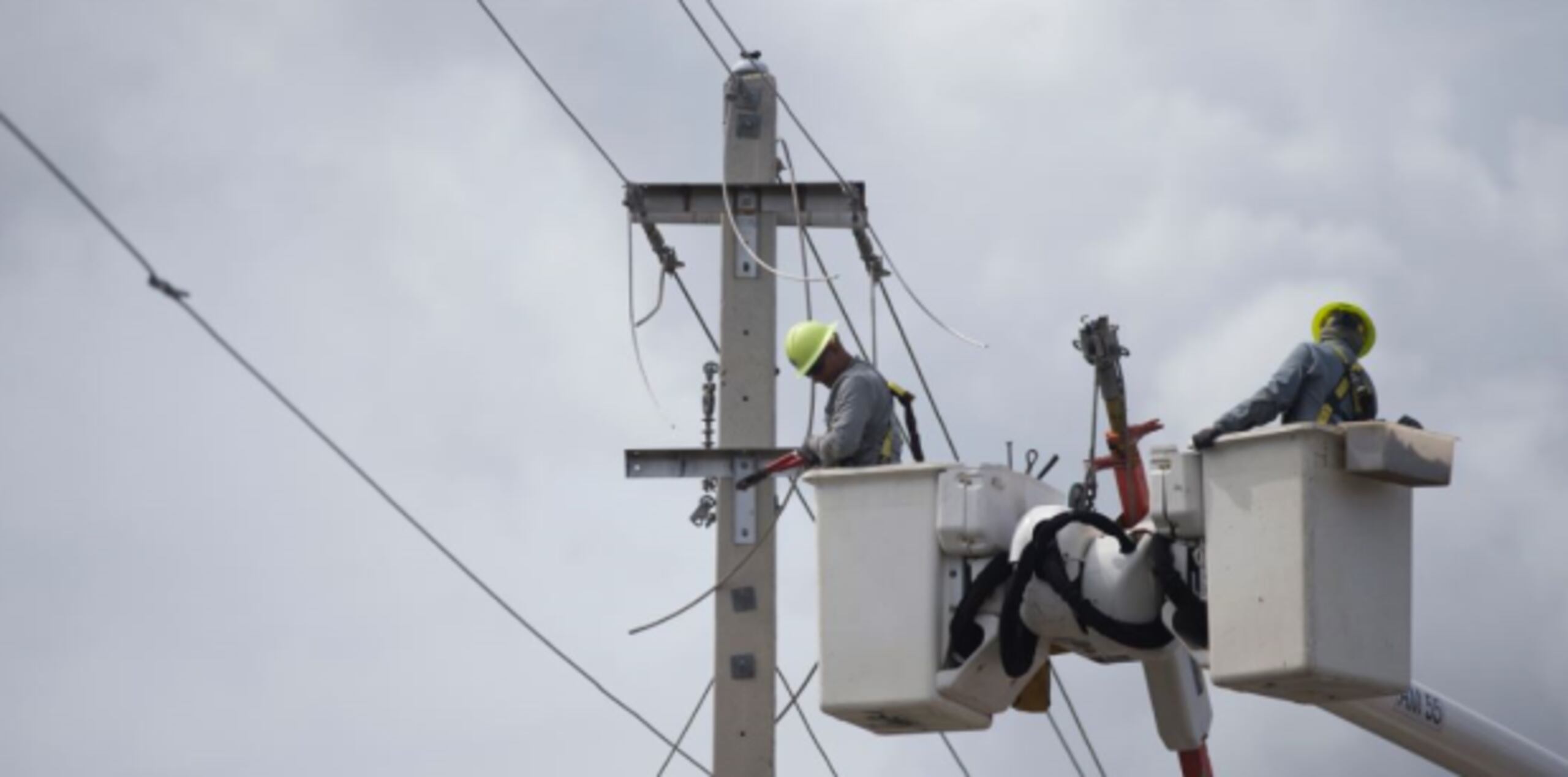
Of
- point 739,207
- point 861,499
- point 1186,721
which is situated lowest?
point 1186,721

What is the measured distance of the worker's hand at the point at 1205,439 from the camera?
42.7 feet

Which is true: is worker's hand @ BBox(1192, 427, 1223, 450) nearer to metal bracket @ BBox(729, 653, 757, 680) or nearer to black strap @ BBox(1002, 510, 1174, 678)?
black strap @ BBox(1002, 510, 1174, 678)

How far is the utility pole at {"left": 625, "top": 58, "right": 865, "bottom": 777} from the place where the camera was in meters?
17.0

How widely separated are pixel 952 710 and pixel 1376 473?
2.01 metres

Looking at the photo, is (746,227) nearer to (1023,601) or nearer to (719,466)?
(719,466)

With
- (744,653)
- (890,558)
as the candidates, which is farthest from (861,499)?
(744,653)

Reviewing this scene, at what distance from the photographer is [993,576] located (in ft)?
45.1

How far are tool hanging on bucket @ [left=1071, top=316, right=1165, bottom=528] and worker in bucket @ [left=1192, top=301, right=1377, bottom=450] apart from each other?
558 mm

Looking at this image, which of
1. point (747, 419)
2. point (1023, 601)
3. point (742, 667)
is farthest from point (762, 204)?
point (1023, 601)

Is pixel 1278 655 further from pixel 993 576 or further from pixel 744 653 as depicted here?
pixel 744 653

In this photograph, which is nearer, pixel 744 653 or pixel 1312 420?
pixel 1312 420

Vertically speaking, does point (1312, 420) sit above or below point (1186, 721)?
above

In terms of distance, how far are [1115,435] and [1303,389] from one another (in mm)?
809

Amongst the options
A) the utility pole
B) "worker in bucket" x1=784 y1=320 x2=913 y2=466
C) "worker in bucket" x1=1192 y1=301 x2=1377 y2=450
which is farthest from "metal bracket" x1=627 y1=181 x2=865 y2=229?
"worker in bucket" x1=1192 y1=301 x2=1377 y2=450
